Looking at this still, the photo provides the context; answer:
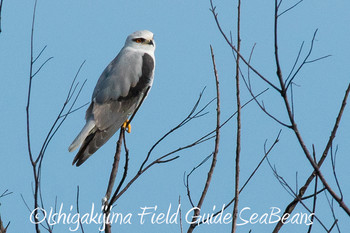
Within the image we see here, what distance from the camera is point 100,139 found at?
462 cm

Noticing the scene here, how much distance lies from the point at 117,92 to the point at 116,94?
0.08 feet

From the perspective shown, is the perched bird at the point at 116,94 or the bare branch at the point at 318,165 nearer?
the bare branch at the point at 318,165

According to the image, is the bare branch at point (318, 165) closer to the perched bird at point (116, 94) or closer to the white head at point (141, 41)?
the perched bird at point (116, 94)

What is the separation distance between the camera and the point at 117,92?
15.9 ft

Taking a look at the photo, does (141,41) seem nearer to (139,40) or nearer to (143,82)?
(139,40)

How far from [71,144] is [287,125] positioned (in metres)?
2.64

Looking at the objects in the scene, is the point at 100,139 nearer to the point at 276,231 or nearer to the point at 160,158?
the point at 160,158

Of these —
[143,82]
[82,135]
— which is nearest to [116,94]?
[143,82]

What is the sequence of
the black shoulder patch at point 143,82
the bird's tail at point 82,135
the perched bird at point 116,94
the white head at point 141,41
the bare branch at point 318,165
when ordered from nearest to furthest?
the bare branch at point 318,165 < the bird's tail at point 82,135 < the perched bird at point 116,94 < the black shoulder patch at point 143,82 < the white head at point 141,41

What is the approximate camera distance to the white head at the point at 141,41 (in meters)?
5.34

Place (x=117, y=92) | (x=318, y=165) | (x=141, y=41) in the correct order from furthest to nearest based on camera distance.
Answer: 1. (x=141, y=41)
2. (x=117, y=92)
3. (x=318, y=165)

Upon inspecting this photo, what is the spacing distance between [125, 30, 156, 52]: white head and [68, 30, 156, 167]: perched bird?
0.87ft

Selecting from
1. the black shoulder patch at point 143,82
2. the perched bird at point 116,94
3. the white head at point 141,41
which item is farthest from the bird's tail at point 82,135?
the white head at point 141,41

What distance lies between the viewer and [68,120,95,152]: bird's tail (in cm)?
425
